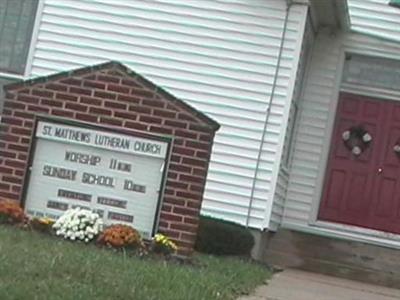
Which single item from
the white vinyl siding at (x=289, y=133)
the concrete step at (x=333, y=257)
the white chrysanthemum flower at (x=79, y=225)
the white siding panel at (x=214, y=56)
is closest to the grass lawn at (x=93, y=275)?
the white chrysanthemum flower at (x=79, y=225)

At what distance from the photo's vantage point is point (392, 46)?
49.0 feet

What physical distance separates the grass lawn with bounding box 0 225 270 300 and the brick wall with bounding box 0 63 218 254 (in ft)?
1.97

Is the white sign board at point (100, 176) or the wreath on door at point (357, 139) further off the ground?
the wreath on door at point (357, 139)

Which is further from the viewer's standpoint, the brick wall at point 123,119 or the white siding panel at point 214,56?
the white siding panel at point 214,56

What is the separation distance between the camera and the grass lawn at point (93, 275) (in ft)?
22.4

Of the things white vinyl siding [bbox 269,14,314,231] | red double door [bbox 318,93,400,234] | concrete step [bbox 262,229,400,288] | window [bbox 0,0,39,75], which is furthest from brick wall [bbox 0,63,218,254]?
red double door [bbox 318,93,400,234]

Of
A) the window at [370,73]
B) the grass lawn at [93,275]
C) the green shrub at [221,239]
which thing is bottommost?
the grass lawn at [93,275]

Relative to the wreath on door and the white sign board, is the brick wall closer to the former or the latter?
the white sign board

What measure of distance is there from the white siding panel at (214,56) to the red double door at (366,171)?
2001 millimetres

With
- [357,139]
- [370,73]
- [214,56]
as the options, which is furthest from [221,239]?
[370,73]

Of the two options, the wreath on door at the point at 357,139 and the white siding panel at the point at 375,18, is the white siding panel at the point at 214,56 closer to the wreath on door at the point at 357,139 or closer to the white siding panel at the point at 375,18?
the white siding panel at the point at 375,18

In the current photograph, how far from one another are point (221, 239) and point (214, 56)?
8.79 feet

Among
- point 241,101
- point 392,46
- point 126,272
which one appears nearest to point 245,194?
point 241,101

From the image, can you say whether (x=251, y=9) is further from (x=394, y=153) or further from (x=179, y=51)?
(x=394, y=153)
